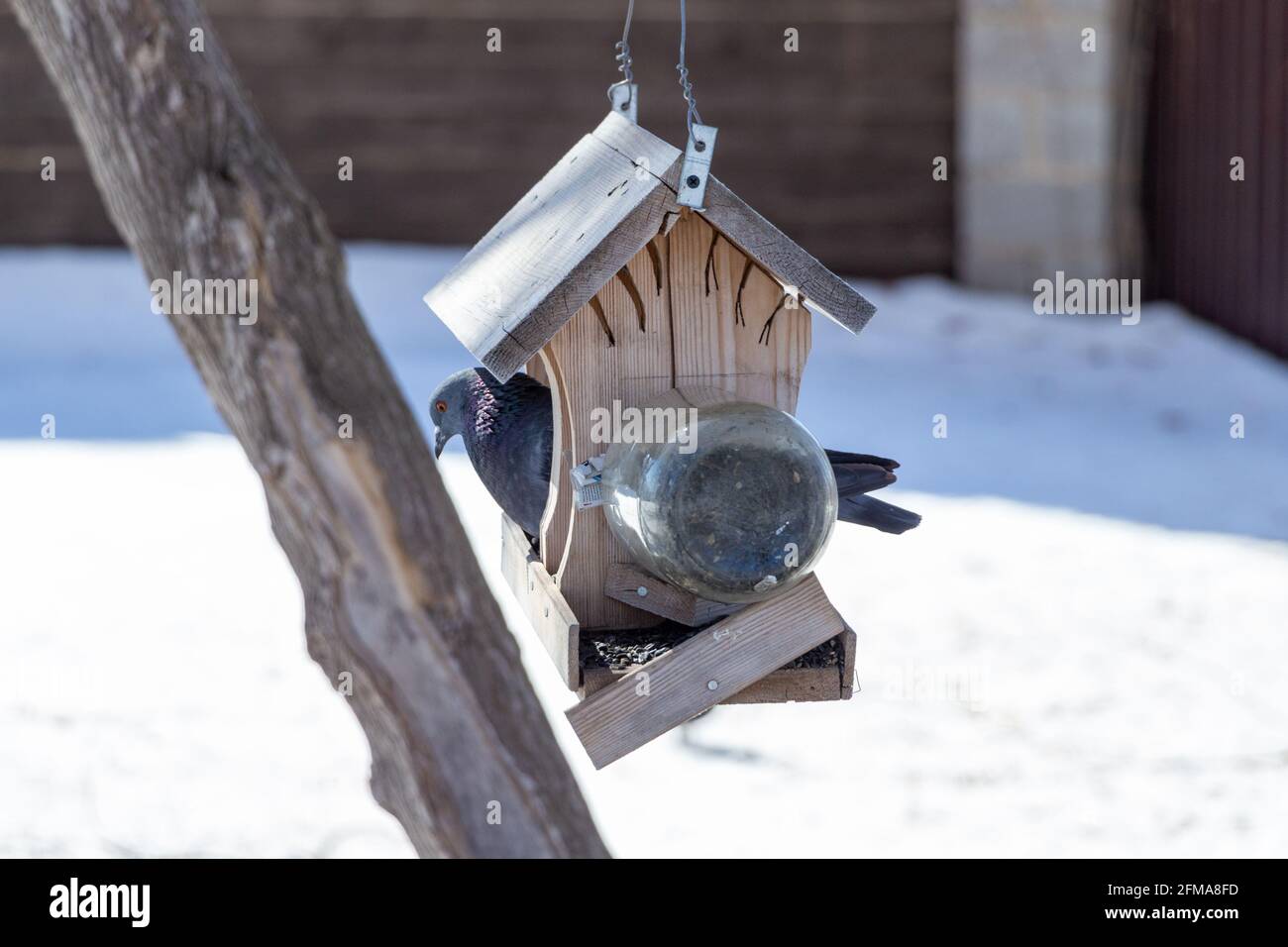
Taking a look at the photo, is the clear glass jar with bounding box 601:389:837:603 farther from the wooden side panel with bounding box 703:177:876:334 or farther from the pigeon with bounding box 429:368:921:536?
the pigeon with bounding box 429:368:921:536

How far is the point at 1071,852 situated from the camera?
3191 mm

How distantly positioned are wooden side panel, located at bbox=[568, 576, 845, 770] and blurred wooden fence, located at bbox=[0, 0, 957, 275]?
575 cm

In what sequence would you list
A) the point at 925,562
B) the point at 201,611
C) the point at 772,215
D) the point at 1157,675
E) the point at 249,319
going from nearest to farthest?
the point at 249,319 → the point at 1157,675 → the point at 201,611 → the point at 925,562 → the point at 772,215

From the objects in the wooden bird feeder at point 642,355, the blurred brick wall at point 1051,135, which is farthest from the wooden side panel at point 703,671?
the blurred brick wall at point 1051,135

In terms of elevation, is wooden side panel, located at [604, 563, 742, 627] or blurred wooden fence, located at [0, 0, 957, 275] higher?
blurred wooden fence, located at [0, 0, 957, 275]

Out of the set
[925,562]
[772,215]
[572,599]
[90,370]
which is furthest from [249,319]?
[772,215]

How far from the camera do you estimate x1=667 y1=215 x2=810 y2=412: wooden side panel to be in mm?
1983

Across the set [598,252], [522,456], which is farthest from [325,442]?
[522,456]

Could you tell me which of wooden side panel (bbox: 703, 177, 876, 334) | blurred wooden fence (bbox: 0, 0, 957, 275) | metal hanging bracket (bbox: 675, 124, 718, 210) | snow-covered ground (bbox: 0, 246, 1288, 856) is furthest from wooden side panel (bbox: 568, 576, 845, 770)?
blurred wooden fence (bbox: 0, 0, 957, 275)

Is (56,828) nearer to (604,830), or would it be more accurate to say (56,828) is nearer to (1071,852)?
(604,830)

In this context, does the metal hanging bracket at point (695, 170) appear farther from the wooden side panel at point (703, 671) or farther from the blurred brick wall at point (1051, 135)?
the blurred brick wall at point (1051, 135)

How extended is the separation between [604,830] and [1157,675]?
1.64 m

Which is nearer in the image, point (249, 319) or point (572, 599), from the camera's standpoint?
point (249, 319)

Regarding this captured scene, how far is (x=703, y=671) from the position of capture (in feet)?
6.15
